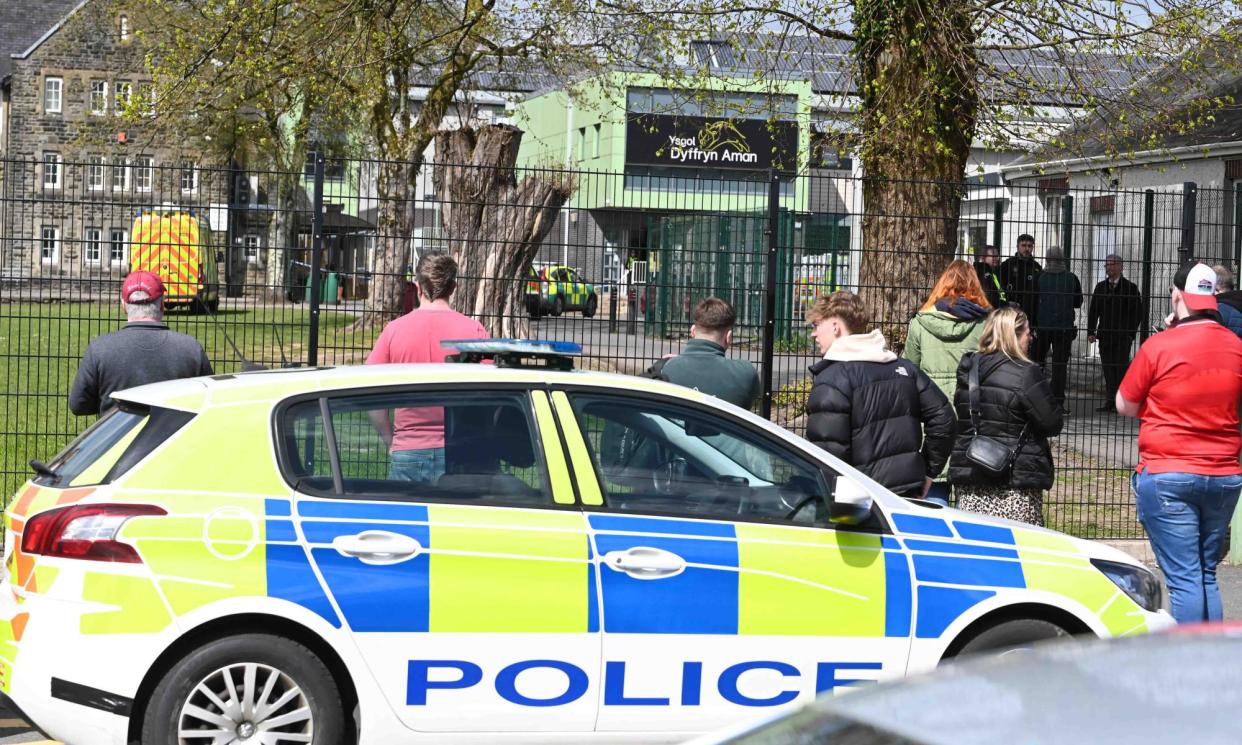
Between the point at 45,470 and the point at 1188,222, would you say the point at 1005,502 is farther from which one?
the point at 45,470

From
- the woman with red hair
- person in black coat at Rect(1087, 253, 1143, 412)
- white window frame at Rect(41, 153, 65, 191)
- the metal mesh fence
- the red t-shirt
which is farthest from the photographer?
person in black coat at Rect(1087, 253, 1143, 412)

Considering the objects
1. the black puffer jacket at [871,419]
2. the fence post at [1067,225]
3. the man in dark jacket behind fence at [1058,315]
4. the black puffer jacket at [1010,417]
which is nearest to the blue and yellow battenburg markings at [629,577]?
the black puffer jacket at [871,419]

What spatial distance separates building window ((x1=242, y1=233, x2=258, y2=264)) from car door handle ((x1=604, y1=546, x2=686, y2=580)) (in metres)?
4.67

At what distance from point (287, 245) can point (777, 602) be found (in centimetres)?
528

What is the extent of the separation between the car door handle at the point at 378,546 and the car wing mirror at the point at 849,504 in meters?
1.45

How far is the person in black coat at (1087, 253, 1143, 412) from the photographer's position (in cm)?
1103

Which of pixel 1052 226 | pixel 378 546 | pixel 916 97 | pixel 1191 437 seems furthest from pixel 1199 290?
pixel 916 97

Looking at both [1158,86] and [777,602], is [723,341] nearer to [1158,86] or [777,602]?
[777,602]

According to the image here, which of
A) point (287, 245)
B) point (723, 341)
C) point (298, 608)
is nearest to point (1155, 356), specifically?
point (723, 341)

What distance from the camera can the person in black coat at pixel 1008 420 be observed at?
7.40 m

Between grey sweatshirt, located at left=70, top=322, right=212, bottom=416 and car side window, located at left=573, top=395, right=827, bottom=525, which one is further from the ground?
grey sweatshirt, located at left=70, top=322, right=212, bottom=416

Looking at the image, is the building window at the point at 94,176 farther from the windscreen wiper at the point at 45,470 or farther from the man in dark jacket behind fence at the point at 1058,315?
the man in dark jacket behind fence at the point at 1058,315

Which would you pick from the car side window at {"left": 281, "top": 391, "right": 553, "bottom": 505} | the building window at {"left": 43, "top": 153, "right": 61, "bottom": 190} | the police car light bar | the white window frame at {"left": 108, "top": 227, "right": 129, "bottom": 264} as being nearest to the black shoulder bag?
the police car light bar

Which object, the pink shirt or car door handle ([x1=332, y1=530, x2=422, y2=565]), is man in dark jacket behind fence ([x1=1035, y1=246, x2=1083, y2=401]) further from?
car door handle ([x1=332, y1=530, x2=422, y2=565])
